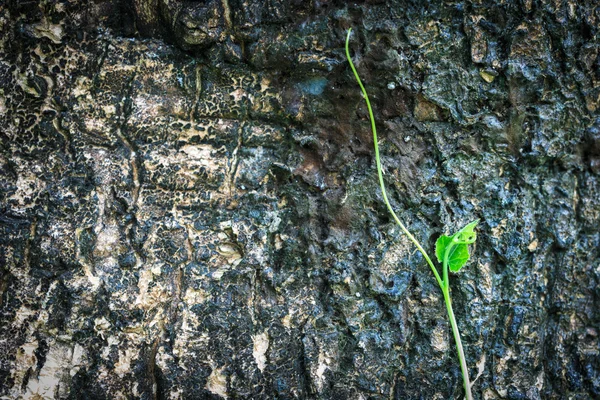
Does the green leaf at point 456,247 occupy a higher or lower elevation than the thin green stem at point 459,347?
higher

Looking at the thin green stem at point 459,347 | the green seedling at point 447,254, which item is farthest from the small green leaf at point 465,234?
the thin green stem at point 459,347

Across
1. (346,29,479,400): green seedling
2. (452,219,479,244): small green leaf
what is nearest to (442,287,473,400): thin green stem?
(346,29,479,400): green seedling

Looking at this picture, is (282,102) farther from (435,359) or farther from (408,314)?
(435,359)

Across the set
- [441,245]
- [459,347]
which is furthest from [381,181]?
[459,347]

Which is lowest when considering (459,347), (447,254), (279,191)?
Answer: (459,347)

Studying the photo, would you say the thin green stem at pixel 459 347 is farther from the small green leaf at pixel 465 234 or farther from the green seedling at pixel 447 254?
the small green leaf at pixel 465 234

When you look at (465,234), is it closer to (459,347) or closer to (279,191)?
(459,347)
